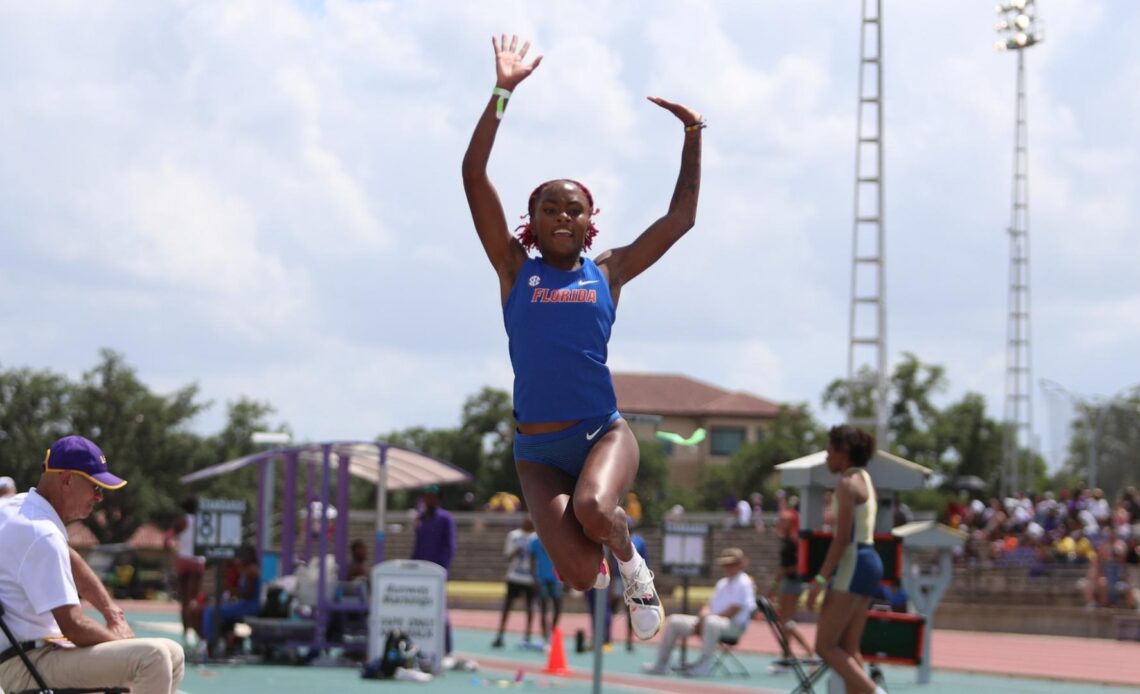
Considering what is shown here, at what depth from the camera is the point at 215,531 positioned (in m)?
18.7

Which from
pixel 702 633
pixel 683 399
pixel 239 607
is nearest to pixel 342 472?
pixel 239 607

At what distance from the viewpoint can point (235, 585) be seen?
825 inches

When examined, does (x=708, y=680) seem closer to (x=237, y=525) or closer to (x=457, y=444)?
(x=237, y=525)

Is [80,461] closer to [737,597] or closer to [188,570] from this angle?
[737,597]

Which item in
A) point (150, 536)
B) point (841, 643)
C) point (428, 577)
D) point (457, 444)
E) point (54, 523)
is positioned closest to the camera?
point (54, 523)

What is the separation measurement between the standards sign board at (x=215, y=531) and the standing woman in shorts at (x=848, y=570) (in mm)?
8899

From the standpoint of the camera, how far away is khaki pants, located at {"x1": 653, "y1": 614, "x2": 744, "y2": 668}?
1950cm

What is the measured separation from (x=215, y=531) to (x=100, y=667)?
451 inches

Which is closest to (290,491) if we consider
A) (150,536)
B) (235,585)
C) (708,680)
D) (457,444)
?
(235,585)

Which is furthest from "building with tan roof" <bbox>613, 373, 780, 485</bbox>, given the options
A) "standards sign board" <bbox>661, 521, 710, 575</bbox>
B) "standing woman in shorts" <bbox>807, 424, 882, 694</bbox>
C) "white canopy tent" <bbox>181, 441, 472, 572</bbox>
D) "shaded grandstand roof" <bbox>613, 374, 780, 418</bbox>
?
"standing woman in shorts" <bbox>807, 424, 882, 694</bbox>

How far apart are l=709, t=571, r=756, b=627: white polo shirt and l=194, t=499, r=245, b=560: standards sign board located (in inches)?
209

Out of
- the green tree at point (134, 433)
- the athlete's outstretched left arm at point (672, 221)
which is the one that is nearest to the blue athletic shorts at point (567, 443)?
the athlete's outstretched left arm at point (672, 221)

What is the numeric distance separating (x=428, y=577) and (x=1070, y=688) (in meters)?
6.94

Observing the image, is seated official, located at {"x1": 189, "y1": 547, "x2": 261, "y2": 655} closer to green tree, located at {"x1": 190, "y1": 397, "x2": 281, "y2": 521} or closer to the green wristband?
the green wristband
